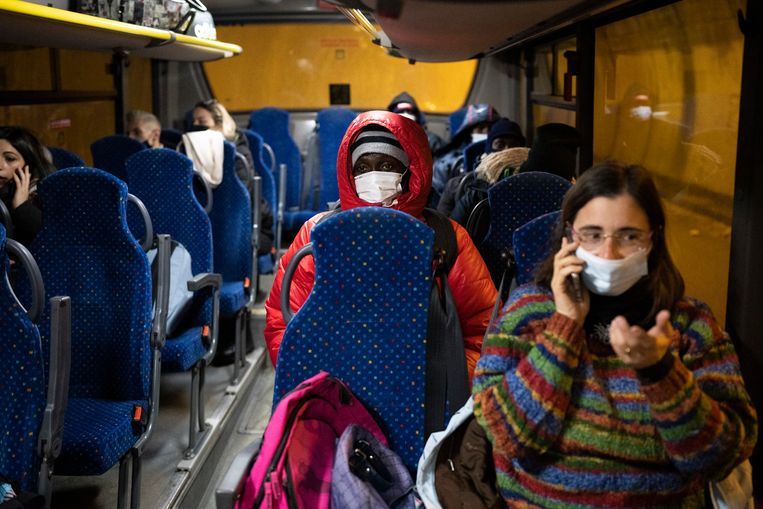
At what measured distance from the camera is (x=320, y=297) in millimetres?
2037

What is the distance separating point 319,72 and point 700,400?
292 inches

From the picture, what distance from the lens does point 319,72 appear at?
851cm

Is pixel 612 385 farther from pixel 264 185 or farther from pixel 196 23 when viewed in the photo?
pixel 196 23

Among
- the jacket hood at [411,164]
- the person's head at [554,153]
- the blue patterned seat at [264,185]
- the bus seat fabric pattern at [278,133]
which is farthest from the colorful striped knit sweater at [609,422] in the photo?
the bus seat fabric pattern at [278,133]

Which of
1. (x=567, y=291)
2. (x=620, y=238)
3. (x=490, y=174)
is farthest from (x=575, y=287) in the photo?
(x=490, y=174)

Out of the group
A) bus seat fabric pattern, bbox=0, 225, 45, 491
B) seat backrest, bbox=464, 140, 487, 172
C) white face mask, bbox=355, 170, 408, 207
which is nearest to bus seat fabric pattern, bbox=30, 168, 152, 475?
bus seat fabric pattern, bbox=0, 225, 45, 491

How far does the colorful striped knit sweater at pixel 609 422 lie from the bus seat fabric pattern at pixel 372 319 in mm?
430

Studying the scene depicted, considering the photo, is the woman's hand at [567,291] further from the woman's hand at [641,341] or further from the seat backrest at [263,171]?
the seat backrest at [263,171]

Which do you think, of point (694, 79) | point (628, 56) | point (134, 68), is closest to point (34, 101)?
point (134, 68)

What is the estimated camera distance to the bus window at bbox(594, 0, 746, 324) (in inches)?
107

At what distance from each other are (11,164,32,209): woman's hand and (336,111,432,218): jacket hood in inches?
57.7

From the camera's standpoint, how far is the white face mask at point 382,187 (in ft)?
8.52

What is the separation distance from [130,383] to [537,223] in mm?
1503

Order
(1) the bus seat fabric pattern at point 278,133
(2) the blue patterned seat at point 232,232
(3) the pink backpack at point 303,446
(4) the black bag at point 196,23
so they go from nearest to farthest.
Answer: (3) the pink backpack at point 303,446 → (2) the blue patterned seat at point 232,232 → (4) the black bag at point 196,23 → (1) the bus seat fabric pattern at point 278,133
